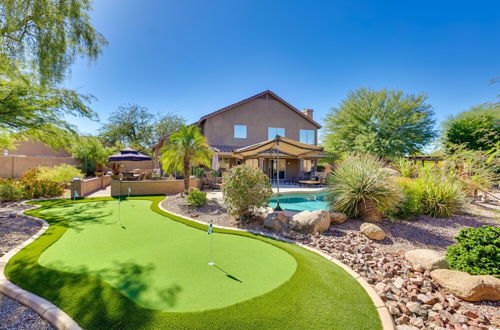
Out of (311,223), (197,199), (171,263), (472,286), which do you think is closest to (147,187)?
(197,199)

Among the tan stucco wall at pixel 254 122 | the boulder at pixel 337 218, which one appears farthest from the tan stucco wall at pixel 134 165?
the boulder at pixel 337 218

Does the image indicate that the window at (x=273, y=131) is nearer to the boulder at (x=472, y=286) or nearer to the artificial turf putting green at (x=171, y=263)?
the artificial turf putting green at (x=171, y=263)

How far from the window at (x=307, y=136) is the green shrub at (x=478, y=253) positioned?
2286cm

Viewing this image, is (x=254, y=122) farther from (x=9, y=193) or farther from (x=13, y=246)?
→ (x=13, y=246)

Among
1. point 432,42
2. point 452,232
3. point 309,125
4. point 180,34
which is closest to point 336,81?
point 432,42

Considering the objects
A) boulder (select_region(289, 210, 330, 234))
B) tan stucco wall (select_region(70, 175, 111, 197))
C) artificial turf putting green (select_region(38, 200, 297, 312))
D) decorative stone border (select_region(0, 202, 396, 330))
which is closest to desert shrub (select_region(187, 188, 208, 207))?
artificial turf putting green (select_region(38, 200, 297, 312))

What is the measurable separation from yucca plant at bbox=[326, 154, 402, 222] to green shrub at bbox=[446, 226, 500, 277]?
281cm

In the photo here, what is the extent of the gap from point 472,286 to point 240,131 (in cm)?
2235

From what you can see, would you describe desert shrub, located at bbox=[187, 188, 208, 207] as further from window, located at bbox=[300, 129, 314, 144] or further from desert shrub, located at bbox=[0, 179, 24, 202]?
window, located at bbox=[300, 129, 314, 144]

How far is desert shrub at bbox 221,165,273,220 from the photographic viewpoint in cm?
774

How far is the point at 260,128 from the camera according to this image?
83.7 ft

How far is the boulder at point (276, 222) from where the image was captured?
23.4 ft

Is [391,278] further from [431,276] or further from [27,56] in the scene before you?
[27,56]

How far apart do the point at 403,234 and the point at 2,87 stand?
14.2 meters
